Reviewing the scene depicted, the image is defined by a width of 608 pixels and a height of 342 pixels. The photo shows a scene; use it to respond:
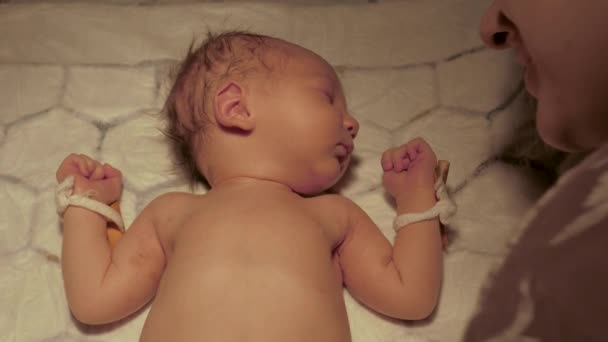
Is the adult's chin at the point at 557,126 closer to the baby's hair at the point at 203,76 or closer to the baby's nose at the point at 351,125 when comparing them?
the baby's nose at the point at 351,125

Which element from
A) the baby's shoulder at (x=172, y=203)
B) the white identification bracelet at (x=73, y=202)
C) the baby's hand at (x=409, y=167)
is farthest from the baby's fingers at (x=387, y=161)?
the white identification bracelet at (x=73, y=202)

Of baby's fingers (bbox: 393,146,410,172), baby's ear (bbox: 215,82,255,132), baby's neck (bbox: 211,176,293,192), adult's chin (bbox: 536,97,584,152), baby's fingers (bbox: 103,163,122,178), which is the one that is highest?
adult's chin (bbox: 536,97,584,152)

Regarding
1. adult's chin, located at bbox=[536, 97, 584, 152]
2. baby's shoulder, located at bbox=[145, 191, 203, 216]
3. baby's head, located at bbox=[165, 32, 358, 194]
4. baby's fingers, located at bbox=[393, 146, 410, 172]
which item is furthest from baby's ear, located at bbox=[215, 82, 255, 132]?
adult's chin, located at bbox=[536, 97, 584, 152]

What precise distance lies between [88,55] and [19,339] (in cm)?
47

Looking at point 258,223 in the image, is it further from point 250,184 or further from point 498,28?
point 498,28

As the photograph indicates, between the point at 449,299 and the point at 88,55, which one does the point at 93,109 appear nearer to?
the point at 88,55

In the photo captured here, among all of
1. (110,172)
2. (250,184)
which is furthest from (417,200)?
(110,172)

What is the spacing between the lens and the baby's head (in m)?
0.86

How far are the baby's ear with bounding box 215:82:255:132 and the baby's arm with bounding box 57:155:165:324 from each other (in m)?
0.15

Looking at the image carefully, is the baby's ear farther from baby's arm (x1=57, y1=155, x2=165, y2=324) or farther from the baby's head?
baby's arm (x1=57, y1=155, x2=165, y2=324)

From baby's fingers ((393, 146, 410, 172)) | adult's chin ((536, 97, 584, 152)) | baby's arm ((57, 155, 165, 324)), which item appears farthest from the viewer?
baby's fingers ((393, 146, 410, 172))

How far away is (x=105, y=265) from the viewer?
841 millimetres

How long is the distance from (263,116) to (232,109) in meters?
0.04

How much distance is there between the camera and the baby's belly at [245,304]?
0.73 m
